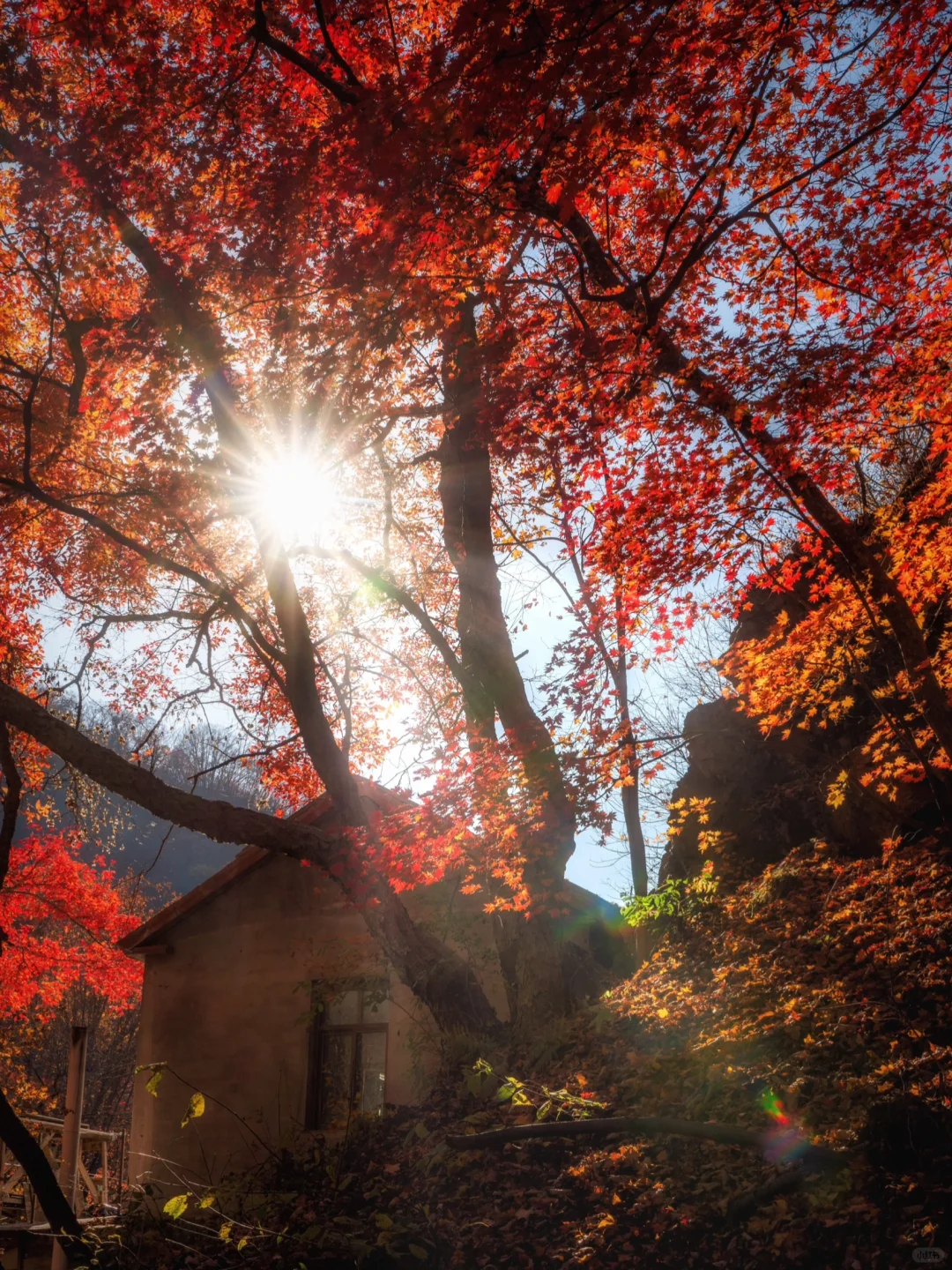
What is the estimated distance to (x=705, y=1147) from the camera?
553 centimetres

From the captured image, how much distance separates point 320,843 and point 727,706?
29.7 feet

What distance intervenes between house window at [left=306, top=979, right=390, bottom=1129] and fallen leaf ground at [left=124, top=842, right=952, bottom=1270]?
A: 2.72 m

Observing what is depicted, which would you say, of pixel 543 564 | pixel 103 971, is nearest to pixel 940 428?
pixel 543 564

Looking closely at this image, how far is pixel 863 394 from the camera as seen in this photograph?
7562 millimetres

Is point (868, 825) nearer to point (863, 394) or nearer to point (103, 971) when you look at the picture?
point (863, 394)

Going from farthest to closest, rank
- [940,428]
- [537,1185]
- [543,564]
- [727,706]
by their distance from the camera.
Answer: [543,564] < [727,706] < [940,428] < [537,1185]

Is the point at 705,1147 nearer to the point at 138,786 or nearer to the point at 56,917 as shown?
the point at 138,786

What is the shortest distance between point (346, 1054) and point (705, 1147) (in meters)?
7.52

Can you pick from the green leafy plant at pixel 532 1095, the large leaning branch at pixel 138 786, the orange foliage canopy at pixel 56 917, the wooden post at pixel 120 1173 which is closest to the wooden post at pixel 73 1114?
the large leaning branch at pixel 138 786

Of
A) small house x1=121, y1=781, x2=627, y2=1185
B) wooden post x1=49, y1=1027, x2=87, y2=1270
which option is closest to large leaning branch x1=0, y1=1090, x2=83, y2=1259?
wooden post x1=49, y1=1027, x2=87, y2=1270

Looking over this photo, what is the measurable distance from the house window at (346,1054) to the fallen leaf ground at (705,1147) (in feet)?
8.92

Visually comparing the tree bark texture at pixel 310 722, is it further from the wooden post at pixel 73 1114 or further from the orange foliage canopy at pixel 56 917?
the orange foliage canopy at pixel 56 917

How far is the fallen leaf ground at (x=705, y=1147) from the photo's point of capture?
15.5 ft

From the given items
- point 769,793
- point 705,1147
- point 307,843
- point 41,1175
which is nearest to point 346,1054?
point 307,843
